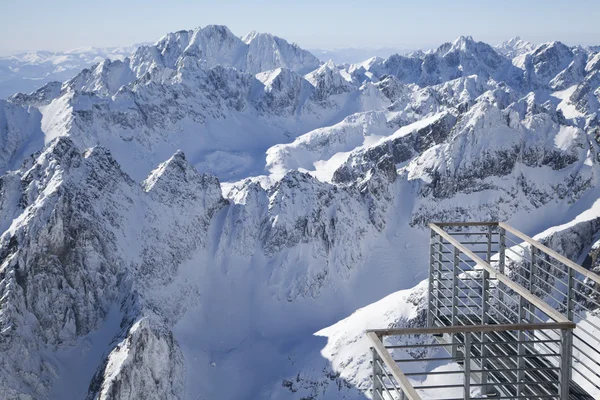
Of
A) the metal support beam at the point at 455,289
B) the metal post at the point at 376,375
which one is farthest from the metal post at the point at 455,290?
the metal post at the point at 376,375

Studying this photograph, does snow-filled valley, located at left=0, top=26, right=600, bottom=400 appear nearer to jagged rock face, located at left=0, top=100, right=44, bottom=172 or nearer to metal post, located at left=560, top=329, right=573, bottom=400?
jagged rock face, located at left=0, top=100, right=44, bottom=172

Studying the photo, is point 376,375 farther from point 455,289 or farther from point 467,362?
point 455,289

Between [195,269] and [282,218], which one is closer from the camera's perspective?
[195,269]

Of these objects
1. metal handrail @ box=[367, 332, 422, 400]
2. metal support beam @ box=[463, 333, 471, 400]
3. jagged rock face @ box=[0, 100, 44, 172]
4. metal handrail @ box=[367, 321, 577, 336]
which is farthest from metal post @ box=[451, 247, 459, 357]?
jagged rock face @ box=[0, 100, 44, 172]

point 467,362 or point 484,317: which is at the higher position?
point 467,362

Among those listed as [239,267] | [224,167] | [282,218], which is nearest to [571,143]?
[282,218]

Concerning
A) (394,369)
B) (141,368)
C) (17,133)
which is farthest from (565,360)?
(17,133)

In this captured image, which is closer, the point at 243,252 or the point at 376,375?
the point at 376,375

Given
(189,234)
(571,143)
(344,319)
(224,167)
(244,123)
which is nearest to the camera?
(344,319)

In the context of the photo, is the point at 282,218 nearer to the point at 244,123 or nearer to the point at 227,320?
the point at 227,320
